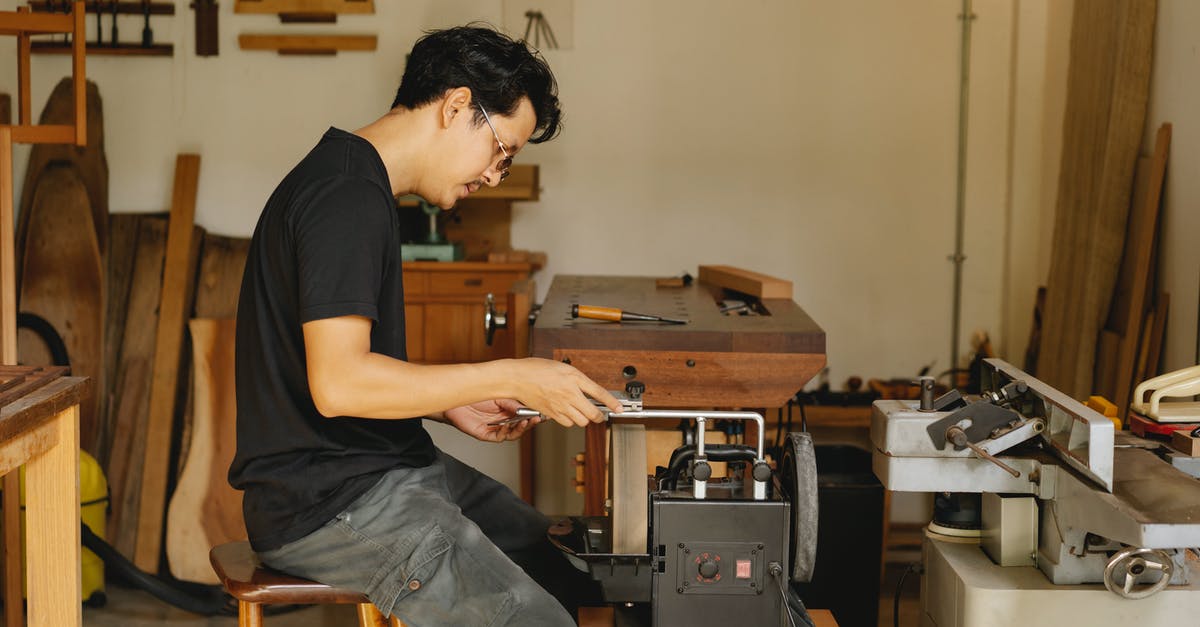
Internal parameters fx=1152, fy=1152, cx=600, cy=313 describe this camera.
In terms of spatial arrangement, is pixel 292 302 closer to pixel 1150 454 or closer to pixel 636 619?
pixel 636 619

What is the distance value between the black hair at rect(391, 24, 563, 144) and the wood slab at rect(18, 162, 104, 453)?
2.54 meters

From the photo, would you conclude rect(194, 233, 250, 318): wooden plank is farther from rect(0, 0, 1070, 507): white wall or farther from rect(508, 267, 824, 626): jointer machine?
rect(508, 267, 824, 626): jointer machine

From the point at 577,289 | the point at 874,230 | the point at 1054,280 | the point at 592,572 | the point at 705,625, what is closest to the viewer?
the point at 705,625

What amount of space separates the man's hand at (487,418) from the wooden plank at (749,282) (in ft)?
3.57

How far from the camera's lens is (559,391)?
184 cm

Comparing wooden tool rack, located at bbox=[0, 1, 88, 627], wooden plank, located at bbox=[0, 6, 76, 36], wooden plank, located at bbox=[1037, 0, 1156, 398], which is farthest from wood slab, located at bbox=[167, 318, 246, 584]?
wooden plank, located at bbox=[1037, 0, 1156, 398]

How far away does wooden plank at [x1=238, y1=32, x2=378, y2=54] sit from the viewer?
432cm

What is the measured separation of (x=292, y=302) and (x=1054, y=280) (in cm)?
272

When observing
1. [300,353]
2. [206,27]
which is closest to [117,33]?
[206,27]

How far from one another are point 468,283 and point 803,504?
246cm

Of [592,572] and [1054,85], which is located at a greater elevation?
[1054,85]

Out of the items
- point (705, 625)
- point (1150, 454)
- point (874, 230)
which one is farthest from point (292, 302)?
point (874, 230)

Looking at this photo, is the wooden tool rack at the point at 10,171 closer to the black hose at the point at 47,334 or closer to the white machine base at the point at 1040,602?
the black hose at the point at 47,334

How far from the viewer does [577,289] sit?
332 cm
